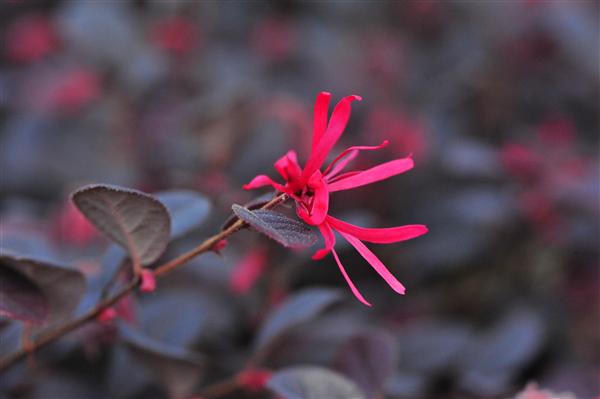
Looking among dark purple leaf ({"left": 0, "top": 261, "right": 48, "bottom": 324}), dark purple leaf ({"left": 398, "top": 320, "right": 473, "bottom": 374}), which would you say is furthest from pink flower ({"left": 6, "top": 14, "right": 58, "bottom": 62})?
dark purple leaf ({"left": 0, "top": 261, "right": 48, "bottom": 324})

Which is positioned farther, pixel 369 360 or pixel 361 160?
pixel 361 160

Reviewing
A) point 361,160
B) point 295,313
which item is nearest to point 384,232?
point 295,313

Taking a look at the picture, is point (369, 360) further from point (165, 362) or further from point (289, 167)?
point (289, 167)

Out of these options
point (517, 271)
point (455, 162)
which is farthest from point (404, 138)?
point (517, 271)

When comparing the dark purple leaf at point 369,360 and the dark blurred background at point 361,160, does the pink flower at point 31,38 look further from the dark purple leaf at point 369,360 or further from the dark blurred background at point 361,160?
the dark purple leaf at point 369,360

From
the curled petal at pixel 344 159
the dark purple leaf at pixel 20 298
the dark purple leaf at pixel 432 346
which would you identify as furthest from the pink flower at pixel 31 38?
the curled petal at pixel 344 159

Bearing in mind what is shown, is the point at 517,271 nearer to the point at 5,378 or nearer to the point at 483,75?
the point at 483,75

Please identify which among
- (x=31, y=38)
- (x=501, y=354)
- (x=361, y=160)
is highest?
(x=31, y=38)
